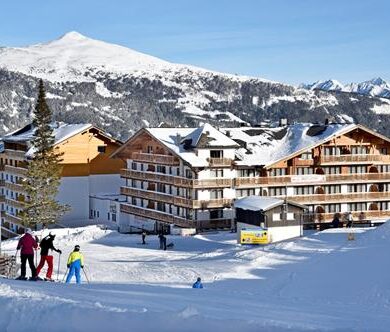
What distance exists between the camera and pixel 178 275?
1257 inches

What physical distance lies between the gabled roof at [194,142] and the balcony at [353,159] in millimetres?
9172

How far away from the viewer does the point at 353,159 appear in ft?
209

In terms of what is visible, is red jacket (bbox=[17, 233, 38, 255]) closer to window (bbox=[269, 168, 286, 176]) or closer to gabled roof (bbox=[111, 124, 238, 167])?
gabled roof (bbox=[111, 124, 238, 167])

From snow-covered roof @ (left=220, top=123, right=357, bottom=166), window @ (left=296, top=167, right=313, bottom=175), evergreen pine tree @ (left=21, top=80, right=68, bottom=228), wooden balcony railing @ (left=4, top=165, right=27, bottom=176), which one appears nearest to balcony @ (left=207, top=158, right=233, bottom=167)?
snow-covered roof @ (left=220, top=123, right=357, bottom=166)

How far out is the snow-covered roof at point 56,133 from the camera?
240ft

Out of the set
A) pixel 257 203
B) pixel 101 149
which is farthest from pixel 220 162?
pixel 101 149

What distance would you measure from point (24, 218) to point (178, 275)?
35.0 meters

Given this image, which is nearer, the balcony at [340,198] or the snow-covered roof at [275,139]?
the snow-covered roof at [275,139]

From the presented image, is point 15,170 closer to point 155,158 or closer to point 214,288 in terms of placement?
point 155,158

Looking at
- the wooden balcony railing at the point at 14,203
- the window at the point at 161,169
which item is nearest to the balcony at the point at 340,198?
the window at the point at 161,169

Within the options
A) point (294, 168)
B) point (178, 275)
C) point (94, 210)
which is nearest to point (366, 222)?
point (294, 168)

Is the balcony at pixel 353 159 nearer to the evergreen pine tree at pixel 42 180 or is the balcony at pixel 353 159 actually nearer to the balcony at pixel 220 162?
the balcony at pixel 220 162

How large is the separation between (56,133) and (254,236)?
119 feet

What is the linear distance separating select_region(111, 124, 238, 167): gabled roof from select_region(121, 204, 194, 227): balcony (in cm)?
491
